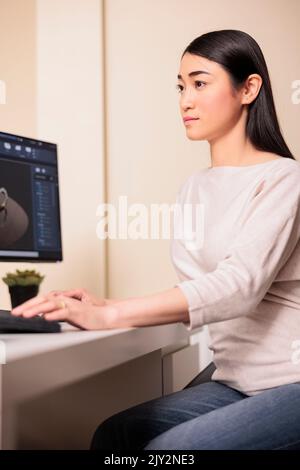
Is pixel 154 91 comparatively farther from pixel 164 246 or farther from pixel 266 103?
pixel 266 103

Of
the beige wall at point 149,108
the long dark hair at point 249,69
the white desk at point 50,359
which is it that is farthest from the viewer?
the beige wall at point 149,108

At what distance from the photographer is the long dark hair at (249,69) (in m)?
1.19

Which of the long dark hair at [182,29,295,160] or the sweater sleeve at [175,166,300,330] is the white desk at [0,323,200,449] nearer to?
the sweater sleeve at [175,166,300,330]

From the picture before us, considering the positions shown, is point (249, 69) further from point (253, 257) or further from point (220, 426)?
point (220, 426)

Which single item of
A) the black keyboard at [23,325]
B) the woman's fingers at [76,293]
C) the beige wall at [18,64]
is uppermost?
the beige wall at [18,64]

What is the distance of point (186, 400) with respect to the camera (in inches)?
42.1

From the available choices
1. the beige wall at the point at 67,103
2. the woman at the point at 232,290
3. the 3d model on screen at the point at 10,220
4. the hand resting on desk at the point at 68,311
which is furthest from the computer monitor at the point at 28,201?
the beige wall at the point at 67,103

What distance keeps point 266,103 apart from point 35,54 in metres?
1.05

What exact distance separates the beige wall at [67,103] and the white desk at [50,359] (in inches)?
38.5

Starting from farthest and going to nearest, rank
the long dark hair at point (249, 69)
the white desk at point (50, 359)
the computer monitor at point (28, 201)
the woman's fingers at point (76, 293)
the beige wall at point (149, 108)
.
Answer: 1. the beige wall at point (149, 108)
2. the computer monitor at point (28, 201)
3. the long dark hair at point (249, 69)
4. the woman's fingers at point (76, 293)
5. the white desk at point (50, 359)

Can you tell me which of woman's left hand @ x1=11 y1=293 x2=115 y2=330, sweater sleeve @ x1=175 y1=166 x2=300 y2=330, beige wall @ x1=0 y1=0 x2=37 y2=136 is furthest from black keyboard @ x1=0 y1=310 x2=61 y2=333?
beige wall @ x1=0 y1=0 x2=37 y2=136

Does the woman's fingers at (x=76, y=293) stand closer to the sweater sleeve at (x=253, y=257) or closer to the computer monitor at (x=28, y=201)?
the sweater sleeve at (x=253, y=257)

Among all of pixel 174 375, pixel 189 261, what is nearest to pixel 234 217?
pixel 189 261

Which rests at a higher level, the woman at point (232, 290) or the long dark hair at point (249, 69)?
the long dark hair at point (249, 69)
